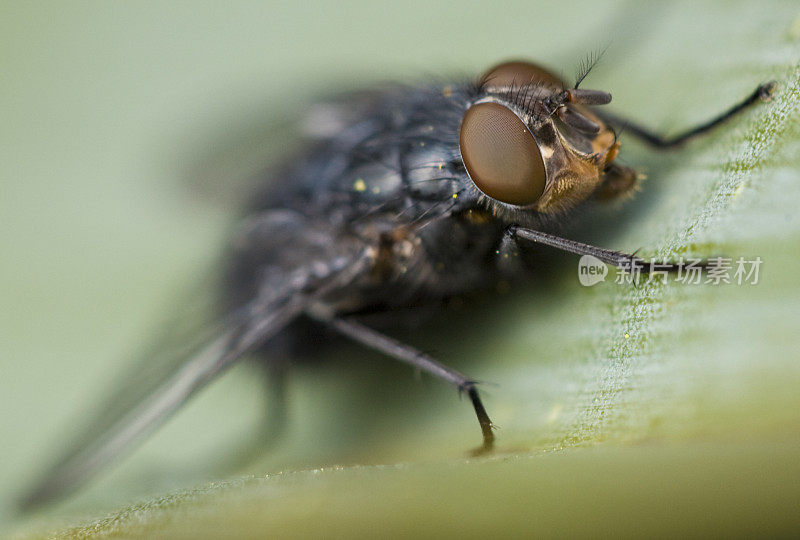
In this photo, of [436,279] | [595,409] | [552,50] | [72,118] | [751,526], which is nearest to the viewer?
[751,526]

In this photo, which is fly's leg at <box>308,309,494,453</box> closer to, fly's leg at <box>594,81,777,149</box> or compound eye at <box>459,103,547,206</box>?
compound eye at <box>459,103,547,206</box>

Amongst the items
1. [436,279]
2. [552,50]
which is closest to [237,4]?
[552,50]

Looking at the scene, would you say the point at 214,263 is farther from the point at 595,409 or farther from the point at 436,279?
the point at 595,409

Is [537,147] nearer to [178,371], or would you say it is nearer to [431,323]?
[431,323]

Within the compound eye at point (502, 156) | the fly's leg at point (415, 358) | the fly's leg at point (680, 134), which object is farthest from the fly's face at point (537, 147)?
the fly's leg at point (415, 358)

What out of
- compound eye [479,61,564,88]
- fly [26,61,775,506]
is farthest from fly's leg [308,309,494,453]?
compound eye [479,61,564,88]

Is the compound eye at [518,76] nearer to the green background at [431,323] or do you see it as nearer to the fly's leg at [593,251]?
the green background at [431,323]

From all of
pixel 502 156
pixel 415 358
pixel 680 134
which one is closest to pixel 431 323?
pixel 415 358
